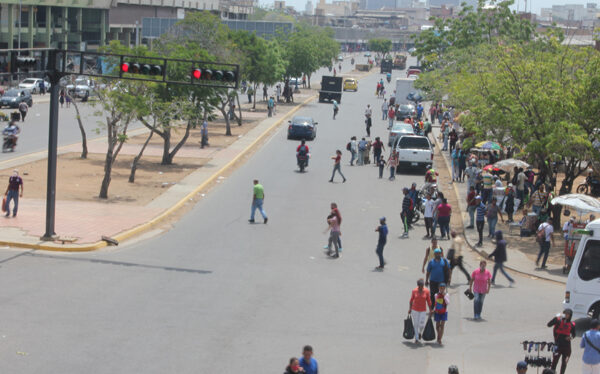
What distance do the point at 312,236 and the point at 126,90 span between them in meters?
12.7

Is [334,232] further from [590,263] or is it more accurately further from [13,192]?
[13,192]

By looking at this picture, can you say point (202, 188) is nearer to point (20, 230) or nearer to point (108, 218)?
point (108, 218)

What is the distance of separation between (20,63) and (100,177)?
1201 cm

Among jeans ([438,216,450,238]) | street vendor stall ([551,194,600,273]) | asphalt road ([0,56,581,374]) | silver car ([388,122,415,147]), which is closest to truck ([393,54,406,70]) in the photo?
silver car ([388,122,415,147])

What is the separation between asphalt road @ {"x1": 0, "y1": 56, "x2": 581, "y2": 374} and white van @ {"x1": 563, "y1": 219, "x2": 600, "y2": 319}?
0.79 metres

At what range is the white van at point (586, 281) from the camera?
15.0m

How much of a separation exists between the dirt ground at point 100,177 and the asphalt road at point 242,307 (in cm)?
452

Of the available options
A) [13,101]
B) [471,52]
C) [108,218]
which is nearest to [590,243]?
[108,218]

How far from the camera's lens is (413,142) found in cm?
3588

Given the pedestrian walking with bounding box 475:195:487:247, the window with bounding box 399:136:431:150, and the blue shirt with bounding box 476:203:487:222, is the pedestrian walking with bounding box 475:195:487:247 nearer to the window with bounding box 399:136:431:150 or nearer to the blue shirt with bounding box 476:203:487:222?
the blue shirt with bounding box 476:203:487:222

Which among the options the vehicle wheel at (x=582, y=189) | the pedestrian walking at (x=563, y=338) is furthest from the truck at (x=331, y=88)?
the pedestrian walking at (x=563, y=338)

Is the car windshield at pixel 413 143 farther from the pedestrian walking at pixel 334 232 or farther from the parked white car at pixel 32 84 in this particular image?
the parked white car at pixel 32 84

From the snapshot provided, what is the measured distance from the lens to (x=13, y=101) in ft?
179

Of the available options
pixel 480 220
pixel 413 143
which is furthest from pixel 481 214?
pixel 413 143
